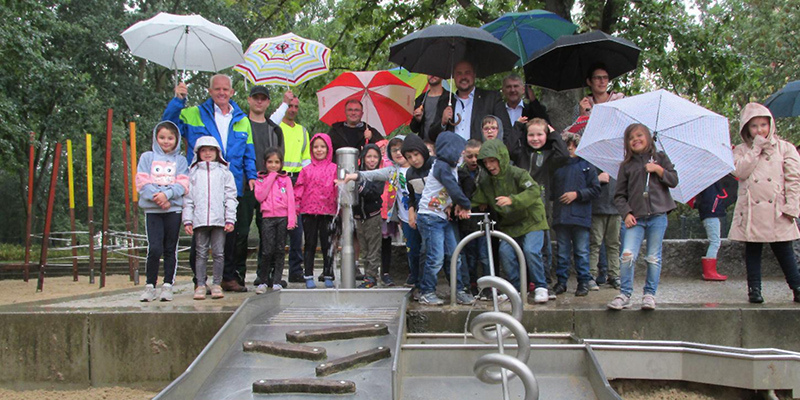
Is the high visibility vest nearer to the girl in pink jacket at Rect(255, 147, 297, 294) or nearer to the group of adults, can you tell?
the group of adults

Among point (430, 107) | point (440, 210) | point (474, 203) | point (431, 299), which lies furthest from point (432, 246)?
point (430, 107)

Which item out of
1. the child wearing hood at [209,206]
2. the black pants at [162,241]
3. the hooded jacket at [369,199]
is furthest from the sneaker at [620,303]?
A: the black pants at [162,241]

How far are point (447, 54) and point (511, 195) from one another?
7.45ft

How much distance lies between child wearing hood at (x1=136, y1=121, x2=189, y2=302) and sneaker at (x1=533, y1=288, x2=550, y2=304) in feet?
11.5

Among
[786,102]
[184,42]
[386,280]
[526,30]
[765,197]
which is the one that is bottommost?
[386,280]

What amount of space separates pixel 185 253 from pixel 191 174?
16.5m

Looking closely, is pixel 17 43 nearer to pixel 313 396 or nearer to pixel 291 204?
pixel 291 204

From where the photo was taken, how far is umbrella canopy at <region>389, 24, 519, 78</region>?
7.16m

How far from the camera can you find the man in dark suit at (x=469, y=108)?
7000 millimetres

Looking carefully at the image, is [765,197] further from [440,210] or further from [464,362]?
[464,362]

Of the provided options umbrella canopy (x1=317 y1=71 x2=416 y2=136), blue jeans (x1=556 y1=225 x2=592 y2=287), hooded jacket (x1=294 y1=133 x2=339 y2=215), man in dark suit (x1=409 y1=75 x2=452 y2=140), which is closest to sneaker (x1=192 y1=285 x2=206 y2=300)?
hooded jacket (x1=294 y1=133 x2=339 y2=215)

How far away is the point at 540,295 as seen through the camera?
577 centimetres

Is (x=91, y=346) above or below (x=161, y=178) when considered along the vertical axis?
below

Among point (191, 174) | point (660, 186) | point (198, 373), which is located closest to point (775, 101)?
point (660, 186)
